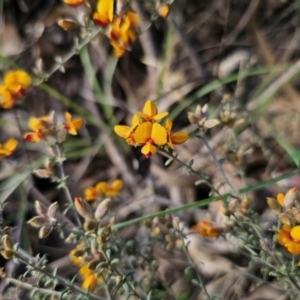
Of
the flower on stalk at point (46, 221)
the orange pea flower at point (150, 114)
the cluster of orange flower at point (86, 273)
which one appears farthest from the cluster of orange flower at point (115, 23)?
the cluster of orange flower at point (86, 273)

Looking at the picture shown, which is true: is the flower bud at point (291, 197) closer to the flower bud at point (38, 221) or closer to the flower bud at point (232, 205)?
the flower bud at point (232, 205)

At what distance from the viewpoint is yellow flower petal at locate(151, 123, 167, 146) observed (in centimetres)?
174

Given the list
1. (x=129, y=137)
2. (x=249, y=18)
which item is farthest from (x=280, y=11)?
(x=129, y=137)

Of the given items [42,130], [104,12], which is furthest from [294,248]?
[104,12]

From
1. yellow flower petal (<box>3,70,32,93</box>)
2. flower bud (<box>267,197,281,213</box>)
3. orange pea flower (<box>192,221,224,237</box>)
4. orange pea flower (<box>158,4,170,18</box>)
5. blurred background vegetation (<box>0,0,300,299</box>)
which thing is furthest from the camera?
blurred background vegetation (<box>0,0,300,299</box>)

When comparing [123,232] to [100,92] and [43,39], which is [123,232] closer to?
[100,92]

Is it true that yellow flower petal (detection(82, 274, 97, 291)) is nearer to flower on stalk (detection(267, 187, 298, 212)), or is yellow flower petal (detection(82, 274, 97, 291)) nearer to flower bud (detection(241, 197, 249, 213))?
flower bud (detection(241, 197, 249, 213))

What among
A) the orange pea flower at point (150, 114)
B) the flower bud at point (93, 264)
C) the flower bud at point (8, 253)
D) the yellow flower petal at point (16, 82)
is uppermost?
the yellow flower petal at point (16, 82)

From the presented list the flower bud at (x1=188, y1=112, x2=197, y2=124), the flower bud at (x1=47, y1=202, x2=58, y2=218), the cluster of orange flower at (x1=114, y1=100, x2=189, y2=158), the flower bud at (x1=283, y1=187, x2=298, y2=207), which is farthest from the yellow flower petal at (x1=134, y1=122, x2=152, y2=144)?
the flower bud at (x1=283, y1=187, x2=298, y2=207)

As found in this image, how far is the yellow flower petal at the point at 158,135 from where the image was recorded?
174 cm

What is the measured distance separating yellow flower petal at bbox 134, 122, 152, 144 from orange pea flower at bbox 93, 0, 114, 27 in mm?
686

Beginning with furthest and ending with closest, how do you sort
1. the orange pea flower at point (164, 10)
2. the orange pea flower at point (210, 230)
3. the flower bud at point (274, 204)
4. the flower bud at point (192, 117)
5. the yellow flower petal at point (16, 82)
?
1. the yellow flower petal at point (16, 82)
2. the orange pea flower at point (164, 10)
3. the orange pea flower at point (210, 230)
4. the flower bud at point (192, 117)
5. the flower bud at point (274, 204)

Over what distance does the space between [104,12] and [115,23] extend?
0.53 ft

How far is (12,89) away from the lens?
2.51 metres
